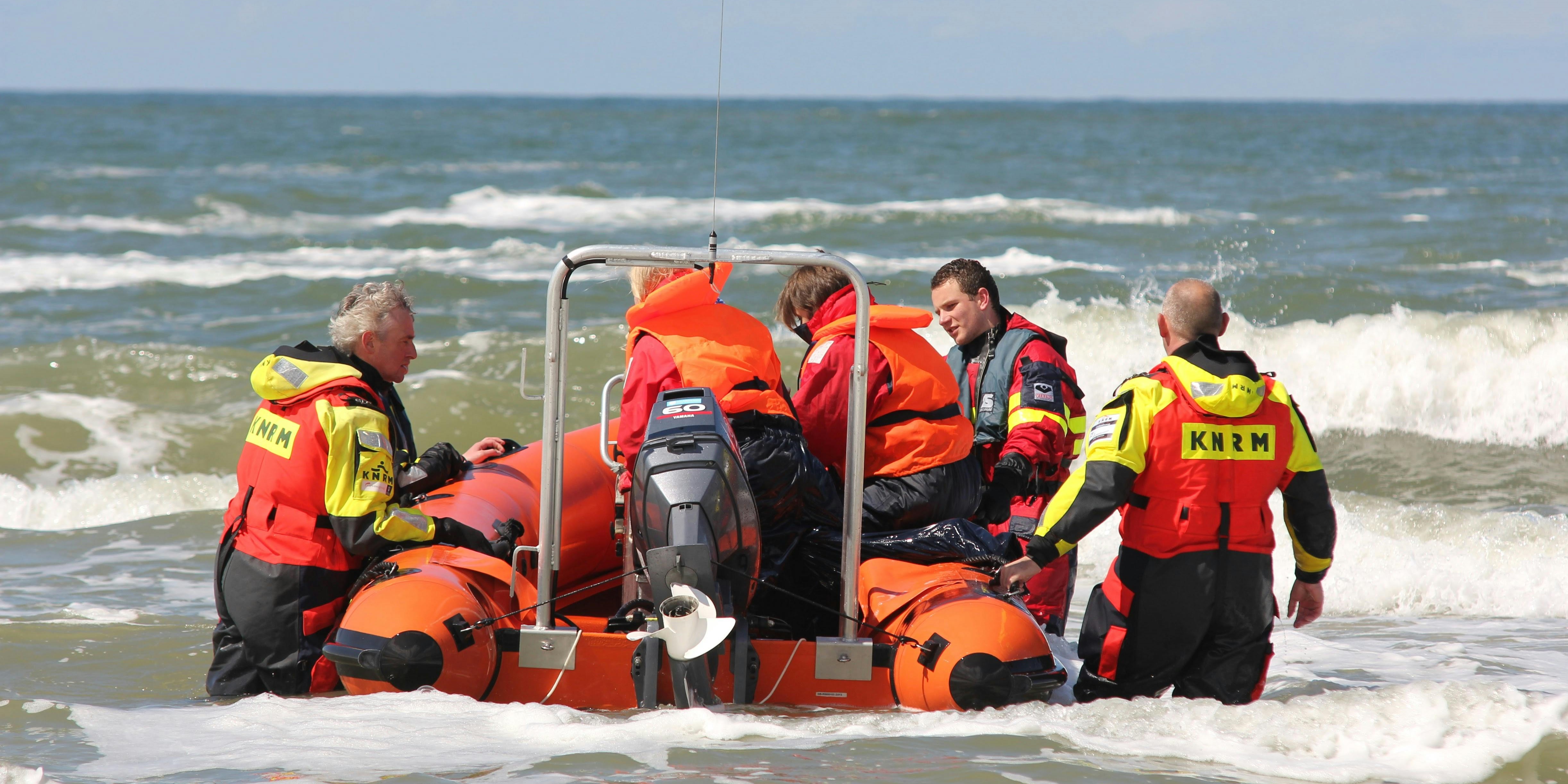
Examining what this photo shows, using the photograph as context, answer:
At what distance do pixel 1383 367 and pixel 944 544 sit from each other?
6.54 meters

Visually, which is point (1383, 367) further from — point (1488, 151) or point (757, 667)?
point (1488, 151)

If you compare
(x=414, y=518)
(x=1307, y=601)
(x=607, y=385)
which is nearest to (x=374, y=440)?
(x=414, y=518)

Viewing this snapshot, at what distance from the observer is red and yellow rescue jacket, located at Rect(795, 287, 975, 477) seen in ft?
10.4

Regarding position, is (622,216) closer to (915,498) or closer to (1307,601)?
(915,498)

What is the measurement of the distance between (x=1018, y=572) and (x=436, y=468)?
164 centimetres

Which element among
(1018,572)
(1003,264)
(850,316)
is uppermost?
(1003,264)

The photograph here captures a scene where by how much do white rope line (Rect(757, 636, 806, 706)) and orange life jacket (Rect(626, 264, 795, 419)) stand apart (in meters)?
0.54

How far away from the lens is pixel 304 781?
9.25 ft

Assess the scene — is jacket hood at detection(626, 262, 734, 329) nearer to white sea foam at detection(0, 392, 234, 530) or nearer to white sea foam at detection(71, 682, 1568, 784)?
white sea foam at detection(71, 682, 1568, 784)

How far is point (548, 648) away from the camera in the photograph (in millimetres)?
3113

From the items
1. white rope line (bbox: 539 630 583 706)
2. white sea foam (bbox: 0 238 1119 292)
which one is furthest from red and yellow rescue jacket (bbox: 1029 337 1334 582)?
white sea foam (bbox: 0 238 1119 292)

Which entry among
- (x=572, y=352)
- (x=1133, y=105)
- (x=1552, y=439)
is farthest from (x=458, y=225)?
(x=1133, y=105)

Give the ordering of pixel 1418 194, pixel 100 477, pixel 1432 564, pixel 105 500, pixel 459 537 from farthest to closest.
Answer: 1. pixel 1418 194
2. pixel 100 477
3. pixel 105 500
4. pixel 1432 564
5. pixel 459 537

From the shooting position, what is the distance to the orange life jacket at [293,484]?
319 centimetres
